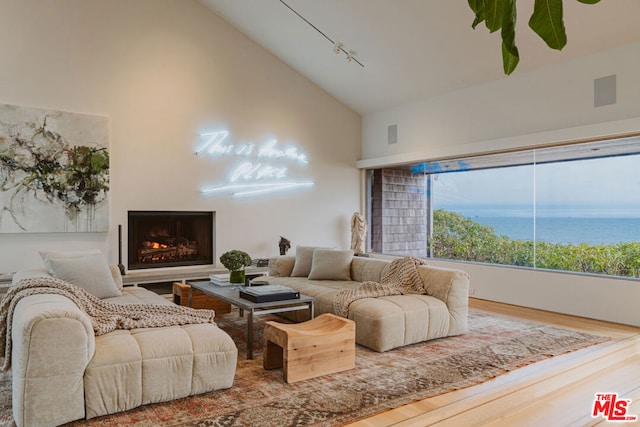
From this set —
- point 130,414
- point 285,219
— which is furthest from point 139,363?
point 285,219

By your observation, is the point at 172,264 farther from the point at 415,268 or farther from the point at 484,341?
the point at 484,341

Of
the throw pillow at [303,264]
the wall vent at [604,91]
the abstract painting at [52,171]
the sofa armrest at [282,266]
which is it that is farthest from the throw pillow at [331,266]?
the wall vent at [604,91]

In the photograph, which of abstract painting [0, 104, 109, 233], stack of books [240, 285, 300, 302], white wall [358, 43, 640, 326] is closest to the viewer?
stack of books [240, 285, 300, 302]

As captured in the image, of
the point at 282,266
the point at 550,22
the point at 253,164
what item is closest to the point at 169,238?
the point at 253,164

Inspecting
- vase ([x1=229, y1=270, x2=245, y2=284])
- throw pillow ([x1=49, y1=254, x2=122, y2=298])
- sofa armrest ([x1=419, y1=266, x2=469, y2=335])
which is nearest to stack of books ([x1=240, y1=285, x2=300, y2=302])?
vase ([x1=229, y1=270, x2=245, y2=284])

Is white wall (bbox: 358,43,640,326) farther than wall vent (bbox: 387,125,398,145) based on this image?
No

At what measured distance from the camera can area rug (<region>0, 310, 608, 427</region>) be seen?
103 inches

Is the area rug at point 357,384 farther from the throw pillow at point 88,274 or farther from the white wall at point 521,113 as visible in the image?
the white wall at point 521,113

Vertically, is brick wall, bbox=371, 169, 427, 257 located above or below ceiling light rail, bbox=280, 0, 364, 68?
below

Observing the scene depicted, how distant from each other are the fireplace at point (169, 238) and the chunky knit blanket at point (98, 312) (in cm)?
283

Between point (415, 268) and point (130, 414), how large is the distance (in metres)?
2.93

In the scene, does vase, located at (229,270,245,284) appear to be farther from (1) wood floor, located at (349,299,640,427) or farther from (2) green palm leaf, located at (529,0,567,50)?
(2) green palm leaf, located at (529,0,567,50)

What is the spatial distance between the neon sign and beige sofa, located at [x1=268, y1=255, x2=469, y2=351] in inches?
90.7

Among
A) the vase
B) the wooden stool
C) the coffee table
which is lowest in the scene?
the wooden stool
